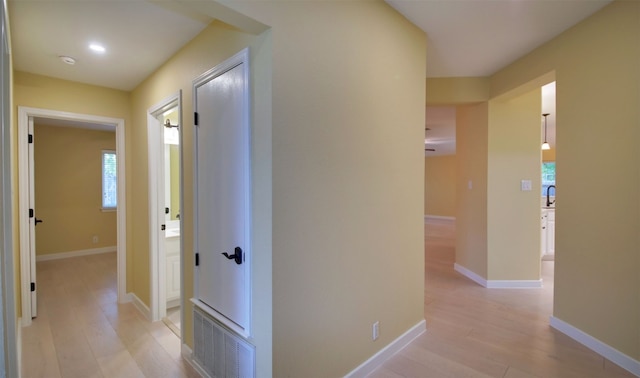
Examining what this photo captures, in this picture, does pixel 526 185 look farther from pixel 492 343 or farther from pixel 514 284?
pixel 492 343

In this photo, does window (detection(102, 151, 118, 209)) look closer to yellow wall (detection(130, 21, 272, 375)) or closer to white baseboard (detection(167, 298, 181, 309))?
yellow wall (detection(130, 21, 272, 375))

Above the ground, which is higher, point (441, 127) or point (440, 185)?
point (441, 127)

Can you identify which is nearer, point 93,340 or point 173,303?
point 93,340

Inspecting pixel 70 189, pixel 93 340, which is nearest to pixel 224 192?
pixel 93 340

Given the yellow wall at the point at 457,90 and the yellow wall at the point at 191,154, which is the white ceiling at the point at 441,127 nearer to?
the yellow wall at the point at 457,90

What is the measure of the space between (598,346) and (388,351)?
1.65 meters

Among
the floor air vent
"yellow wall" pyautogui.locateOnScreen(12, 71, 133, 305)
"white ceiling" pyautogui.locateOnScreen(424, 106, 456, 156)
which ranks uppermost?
"white ceiling" pyautogui.locateOnScreen(424, 106, 456, 156)

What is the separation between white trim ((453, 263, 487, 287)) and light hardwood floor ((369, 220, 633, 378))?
126mm

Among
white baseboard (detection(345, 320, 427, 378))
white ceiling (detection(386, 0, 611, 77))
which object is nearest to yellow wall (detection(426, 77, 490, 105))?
white ceiling (detection(386, 0, 611, 77))

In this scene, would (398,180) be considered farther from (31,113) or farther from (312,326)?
(31,113)

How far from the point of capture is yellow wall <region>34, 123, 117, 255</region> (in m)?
5.19

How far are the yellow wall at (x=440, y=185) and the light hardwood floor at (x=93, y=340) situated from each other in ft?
31.7

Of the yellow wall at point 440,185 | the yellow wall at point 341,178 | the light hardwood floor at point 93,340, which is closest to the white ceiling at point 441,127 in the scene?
the yellow wall at point 440,185

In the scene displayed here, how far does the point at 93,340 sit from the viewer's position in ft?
8.63
